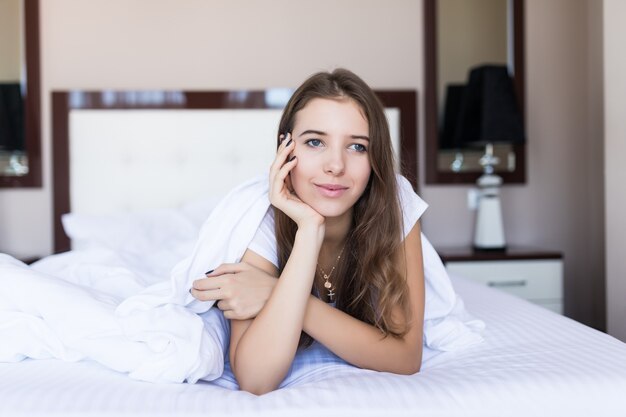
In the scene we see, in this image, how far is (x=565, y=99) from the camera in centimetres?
343

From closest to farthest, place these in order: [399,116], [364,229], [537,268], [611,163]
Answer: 1. [364,229]
2. [611,163]
3. [537,268]
4. [399,116]

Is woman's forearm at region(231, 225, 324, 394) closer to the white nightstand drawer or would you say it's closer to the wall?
the white nightstand drawer

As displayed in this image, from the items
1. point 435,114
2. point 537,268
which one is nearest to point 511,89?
point 435,114

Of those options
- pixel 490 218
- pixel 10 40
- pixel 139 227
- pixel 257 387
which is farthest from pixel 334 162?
pixel 10 40

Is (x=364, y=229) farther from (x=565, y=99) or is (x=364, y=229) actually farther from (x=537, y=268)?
(x=565, y=99)

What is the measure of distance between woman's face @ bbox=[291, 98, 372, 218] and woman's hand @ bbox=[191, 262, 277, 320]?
0.23 metres

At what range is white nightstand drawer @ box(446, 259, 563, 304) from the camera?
2965 mm

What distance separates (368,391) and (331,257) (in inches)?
22.3

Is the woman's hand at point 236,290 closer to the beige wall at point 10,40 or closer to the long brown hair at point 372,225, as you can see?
the long brown hair at point 372,225

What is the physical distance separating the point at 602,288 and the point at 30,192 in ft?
10.6

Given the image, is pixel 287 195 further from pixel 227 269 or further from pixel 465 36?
pixel 465 36

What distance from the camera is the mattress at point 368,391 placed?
100cm

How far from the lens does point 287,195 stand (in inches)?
53.4

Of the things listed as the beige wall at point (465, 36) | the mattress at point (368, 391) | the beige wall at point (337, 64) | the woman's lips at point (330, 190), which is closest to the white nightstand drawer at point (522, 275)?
the beige wall at point (337, 64)
